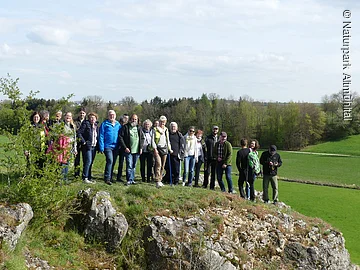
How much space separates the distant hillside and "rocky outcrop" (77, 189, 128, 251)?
65927 mm

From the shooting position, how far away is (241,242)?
35.2 feet

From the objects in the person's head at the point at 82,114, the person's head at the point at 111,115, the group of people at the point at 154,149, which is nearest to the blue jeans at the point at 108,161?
the group of people at the point at 154,149

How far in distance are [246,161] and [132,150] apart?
396 cm

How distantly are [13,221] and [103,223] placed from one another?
237 cm

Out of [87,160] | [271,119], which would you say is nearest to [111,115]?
[87,160]

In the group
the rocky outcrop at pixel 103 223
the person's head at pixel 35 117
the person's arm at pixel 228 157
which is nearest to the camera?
the rocky outcrop at pixel 103 223

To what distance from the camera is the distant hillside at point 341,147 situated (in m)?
69.6

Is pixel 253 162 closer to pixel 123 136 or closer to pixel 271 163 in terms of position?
pixel 271 163

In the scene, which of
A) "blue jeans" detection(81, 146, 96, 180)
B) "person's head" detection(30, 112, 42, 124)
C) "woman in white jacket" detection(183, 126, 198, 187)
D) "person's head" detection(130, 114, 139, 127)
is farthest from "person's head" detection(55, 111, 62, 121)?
"woman in white jacket" detection(183, 126, 198, 187)

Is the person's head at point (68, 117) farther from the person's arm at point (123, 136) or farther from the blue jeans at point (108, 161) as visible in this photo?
the person's arm at point (123, 136)

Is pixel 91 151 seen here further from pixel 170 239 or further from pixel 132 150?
pixel 170 239

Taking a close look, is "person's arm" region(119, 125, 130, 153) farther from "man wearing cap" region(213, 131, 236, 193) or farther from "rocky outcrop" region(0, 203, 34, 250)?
"rocky outcrop" region(0, 203, 34, 250)

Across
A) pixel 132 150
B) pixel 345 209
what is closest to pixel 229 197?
pixel 132 150

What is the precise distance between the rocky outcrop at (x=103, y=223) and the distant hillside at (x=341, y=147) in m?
65.9
